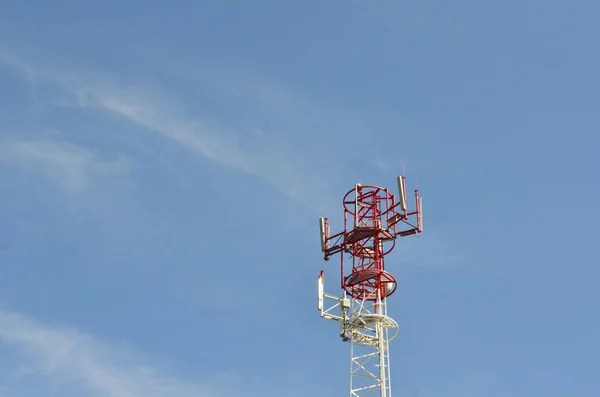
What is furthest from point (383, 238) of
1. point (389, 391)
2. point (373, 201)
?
point (389, 391)

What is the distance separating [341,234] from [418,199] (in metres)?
5.53

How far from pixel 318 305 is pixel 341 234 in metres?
4.98

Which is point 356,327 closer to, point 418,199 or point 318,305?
point 318,305

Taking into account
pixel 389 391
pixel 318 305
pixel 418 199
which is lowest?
pixel 389 391

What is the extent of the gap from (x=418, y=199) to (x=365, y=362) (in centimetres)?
1135

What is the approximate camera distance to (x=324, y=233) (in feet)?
339

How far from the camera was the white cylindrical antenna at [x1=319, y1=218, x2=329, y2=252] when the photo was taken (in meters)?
103

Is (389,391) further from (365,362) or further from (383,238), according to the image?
(383,238)

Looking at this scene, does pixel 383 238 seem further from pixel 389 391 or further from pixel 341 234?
pixel 389 391

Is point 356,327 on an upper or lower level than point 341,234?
lower

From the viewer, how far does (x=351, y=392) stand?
96.9m

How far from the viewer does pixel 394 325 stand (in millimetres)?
98875

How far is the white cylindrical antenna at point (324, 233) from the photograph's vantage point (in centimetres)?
10300

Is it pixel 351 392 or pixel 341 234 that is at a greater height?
pixel 341 234
